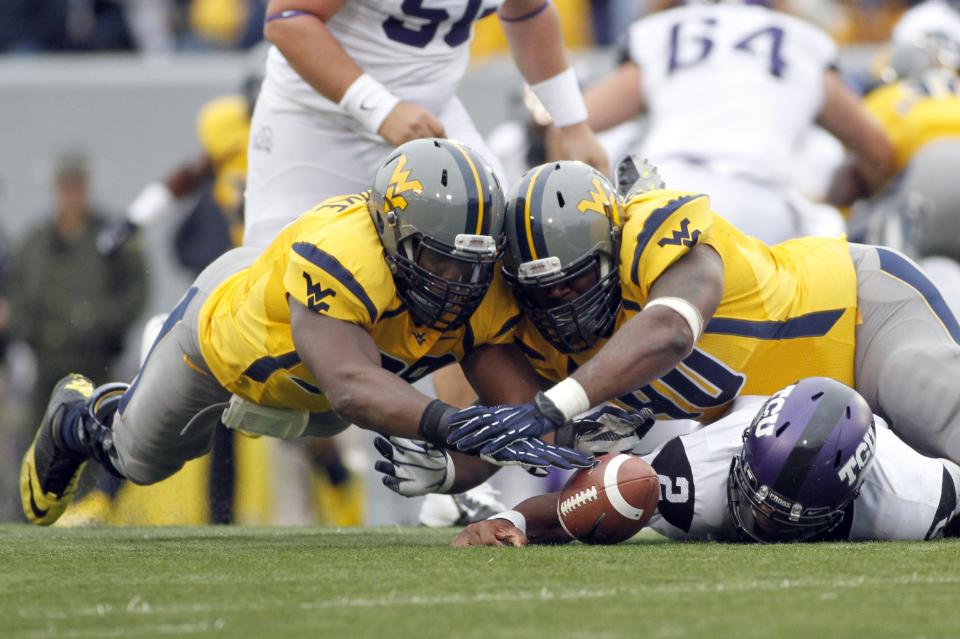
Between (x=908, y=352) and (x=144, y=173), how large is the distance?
5.67 meters

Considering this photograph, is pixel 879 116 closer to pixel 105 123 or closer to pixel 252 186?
pixel 252 186

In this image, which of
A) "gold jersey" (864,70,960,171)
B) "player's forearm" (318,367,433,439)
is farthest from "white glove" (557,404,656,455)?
"gold jersey" (864,70,960,171)

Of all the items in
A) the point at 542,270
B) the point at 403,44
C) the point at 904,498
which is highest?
the point at 403,44

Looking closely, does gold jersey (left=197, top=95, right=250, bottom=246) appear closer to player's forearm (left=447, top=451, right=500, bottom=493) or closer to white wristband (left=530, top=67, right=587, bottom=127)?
white wristband (left=530, top=67, right=587, bottom=127)

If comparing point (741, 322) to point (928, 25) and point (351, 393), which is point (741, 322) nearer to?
point (351, 393)

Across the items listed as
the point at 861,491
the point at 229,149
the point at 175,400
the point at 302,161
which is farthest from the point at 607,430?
the point at 229,149

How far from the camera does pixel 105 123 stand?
9547 mm

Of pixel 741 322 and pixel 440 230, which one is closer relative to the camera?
pixel 440 230

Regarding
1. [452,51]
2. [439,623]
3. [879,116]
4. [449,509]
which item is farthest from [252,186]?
[879,116]

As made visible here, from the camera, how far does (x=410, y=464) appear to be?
4605 mm

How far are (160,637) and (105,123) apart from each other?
6.99m

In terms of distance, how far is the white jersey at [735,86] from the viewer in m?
7.05

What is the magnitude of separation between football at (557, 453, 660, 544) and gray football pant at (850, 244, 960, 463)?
89 centimetres

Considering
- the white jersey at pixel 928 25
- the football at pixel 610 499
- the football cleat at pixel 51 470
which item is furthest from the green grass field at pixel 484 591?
the white jersey at pixel 928 25
